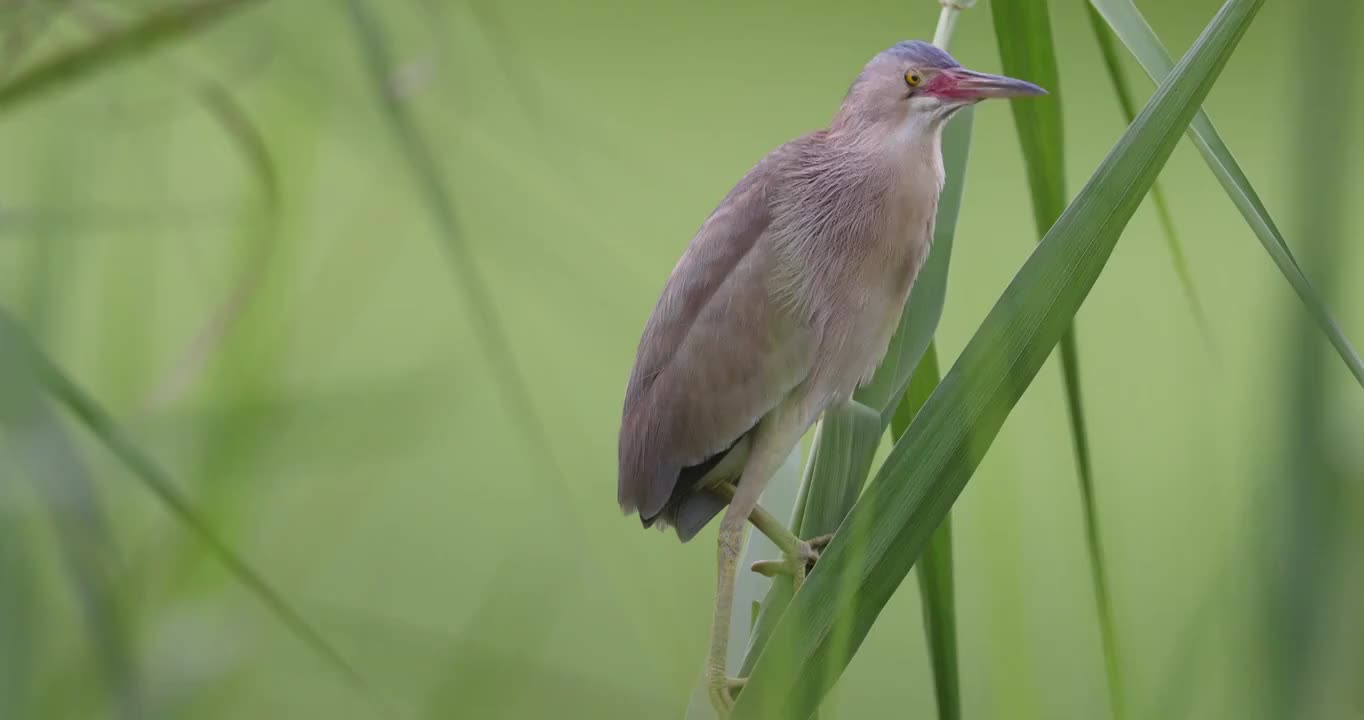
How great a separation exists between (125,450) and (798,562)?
0.39 m

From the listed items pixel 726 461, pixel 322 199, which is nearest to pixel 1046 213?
pixel 726 461

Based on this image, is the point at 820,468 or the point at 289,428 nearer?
the point at 289,428

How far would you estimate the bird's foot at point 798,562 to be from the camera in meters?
0.59

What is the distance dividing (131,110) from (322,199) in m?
2.24

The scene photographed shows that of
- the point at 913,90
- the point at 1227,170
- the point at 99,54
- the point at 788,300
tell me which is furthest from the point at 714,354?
the point at 99,54

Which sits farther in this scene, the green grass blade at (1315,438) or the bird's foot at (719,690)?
the bird's foot at (719,690)

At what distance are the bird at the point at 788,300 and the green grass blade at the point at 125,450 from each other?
0.36m

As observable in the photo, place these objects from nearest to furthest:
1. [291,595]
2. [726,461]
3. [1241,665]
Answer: [1241,665] → [291,595] → [726,461]

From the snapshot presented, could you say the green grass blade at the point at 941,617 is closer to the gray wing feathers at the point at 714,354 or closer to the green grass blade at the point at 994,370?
the green grass blade at the point at 994,370

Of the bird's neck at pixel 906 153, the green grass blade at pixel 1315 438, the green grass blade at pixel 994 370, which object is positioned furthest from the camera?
the bird's neck at pixel 906 153

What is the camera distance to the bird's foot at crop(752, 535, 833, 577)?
593 millimetres

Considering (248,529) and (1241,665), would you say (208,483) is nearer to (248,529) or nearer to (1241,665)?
(248,529)

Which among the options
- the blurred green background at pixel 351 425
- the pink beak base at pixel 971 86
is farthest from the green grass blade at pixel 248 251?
the pink beak base at pixel 971 86

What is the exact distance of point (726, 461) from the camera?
2.16ft
